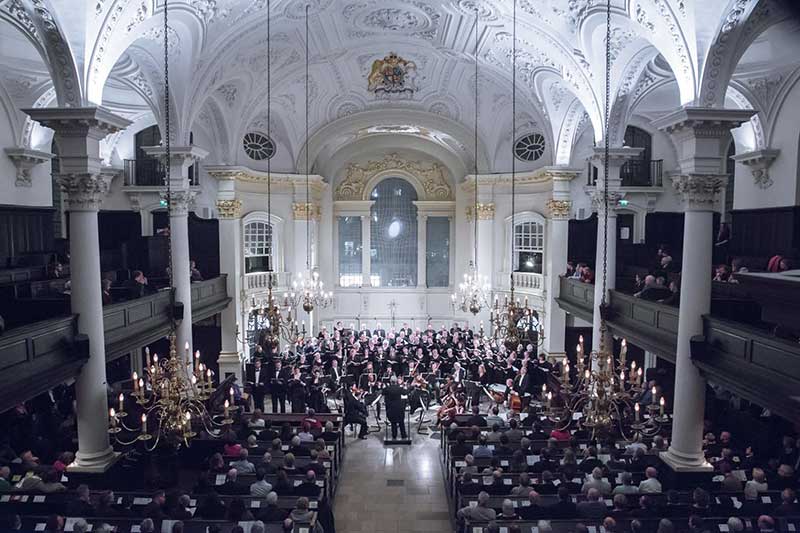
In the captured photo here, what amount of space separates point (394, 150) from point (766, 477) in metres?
21.1

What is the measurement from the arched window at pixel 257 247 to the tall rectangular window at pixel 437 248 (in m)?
7.85

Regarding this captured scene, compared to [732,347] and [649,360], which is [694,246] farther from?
[649,360]

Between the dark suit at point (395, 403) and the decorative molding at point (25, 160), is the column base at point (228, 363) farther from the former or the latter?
the decorative molding at point (25, 160)

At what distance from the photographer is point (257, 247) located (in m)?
23.4

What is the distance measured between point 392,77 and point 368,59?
4.57ft

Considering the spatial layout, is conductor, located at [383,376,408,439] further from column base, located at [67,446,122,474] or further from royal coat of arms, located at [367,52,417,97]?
royal coat of arms, located at [367,52,417,97]

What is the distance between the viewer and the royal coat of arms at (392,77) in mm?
19016

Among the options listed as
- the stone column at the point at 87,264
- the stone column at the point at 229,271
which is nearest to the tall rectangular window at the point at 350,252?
the stone column at the point at 229,271

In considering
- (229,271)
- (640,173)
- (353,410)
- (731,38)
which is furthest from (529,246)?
(731,38)

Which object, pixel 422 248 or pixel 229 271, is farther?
pixel 422 248

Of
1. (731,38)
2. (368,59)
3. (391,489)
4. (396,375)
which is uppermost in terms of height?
(368,59)

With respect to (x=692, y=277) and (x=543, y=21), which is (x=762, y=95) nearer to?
(x=543, y=21)

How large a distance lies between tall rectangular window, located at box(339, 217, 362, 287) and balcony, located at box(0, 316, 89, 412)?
1776 centimetres

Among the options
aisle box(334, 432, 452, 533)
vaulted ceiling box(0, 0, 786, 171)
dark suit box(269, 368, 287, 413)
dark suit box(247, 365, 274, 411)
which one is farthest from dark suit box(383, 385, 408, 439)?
vaulted ceiling box(0, 0, 786, 171)
